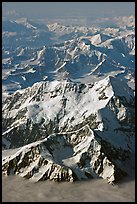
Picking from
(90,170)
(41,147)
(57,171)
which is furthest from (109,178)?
(41,147)

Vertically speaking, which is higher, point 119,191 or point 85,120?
point 85,120

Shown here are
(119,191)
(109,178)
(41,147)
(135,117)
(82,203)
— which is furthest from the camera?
(135,117)

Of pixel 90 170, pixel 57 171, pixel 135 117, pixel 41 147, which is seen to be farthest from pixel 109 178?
pixel 135 117

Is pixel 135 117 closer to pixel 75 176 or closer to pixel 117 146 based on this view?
pixel 117 146

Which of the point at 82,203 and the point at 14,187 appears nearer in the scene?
the point at 82,203

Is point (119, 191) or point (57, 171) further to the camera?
point (57, 171)

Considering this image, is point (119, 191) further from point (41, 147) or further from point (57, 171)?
point (41, 147)

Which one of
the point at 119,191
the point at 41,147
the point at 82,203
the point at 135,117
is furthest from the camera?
the point at 135,117

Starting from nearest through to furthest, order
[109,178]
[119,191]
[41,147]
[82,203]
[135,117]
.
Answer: [82,203] → [119,191] → [109,178] → [41,147] → [135,117]

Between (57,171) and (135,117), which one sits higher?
(135,117)
